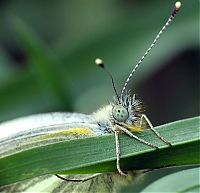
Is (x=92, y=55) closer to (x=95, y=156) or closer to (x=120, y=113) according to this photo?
(x=120, y=113)

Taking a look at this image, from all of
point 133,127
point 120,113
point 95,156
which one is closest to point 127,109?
point 120,113

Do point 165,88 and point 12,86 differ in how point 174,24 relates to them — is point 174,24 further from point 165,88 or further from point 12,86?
point 12,86

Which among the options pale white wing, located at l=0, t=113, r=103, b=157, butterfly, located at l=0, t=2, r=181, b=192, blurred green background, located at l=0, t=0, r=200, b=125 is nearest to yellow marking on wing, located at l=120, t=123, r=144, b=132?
butterfly, located at l=0, t=2, r=181, b=192

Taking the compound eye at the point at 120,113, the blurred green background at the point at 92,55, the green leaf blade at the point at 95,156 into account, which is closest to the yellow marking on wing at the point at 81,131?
the compound eye at the point at 120,113

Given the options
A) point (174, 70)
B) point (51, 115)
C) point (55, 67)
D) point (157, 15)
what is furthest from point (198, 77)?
point (51, 115)

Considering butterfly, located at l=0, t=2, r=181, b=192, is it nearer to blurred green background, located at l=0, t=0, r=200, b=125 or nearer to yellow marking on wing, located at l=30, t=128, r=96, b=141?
yellow marking on wing, located at l=30, t=128, r=96, b=141

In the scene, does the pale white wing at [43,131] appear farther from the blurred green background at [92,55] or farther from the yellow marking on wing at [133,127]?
the blurred green background at [92,55]
